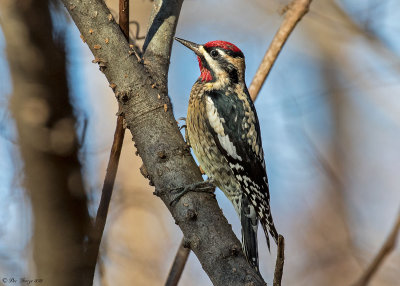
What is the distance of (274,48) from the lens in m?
2.92

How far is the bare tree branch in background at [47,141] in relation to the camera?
228 centimetres

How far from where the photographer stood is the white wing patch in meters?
3.37

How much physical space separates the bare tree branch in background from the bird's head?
1.31 meters

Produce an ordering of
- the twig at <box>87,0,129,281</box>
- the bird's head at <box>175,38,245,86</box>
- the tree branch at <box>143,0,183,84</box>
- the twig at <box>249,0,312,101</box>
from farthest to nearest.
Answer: the bird's head at <box>175,38,245,86</box> < the twig at <box>249,0,312,101</box> < the tree branch at <box>143,0,183,84</box> < the twig at <box>87,0,129,281</box>

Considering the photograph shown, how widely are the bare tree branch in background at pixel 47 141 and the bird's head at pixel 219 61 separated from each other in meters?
1.31

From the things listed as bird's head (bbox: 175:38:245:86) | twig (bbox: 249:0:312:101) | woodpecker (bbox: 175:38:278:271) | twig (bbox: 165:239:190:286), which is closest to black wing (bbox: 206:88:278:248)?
woodpecker (bbox: 175:38:278:271)

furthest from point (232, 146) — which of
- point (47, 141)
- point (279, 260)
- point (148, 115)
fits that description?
point (279, 260)

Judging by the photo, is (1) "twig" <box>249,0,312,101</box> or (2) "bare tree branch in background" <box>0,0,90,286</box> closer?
(2) "bare tree branch in background" <box>0,0,90,286</box>

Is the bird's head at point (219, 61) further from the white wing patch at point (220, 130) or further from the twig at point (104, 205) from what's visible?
the twig at point (104, 205)

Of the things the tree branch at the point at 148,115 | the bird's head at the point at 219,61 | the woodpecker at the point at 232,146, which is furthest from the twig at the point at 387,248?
the bird's head at the point at 219,61

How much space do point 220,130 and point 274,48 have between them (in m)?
0.74

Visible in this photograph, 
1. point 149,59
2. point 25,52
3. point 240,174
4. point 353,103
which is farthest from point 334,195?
point 25,52

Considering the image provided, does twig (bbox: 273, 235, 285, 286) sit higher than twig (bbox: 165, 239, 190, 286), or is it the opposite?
twig (bbox: 165, 239, 190, 286)

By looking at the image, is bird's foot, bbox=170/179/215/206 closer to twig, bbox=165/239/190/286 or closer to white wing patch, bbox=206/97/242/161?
twig, bbox=165/239/190/286
